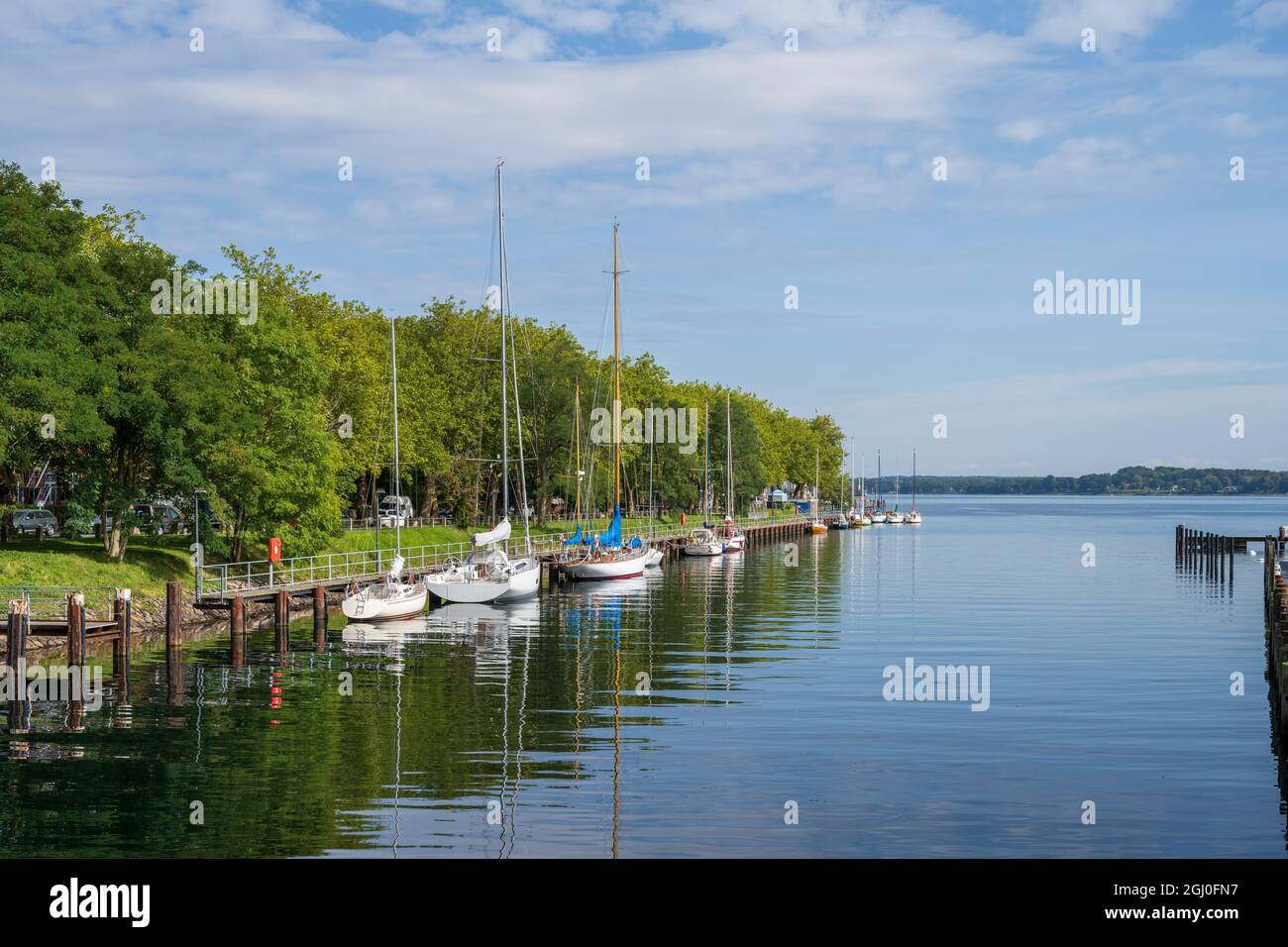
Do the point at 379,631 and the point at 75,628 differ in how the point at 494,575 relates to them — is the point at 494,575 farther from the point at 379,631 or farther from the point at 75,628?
the point at 75,628

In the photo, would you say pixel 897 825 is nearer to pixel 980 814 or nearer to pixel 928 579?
pixel 980 814

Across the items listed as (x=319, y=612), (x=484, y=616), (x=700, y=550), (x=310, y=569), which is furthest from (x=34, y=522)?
(x=700, y=550)

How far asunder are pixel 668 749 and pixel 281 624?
24.4m

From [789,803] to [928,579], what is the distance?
64.4m

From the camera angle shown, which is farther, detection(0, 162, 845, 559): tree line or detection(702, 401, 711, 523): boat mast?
detection(702, 401, 711, 523): boat mast

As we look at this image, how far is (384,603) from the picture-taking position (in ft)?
184

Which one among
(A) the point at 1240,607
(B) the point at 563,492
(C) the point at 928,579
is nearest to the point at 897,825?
(A) the point at 1240,607

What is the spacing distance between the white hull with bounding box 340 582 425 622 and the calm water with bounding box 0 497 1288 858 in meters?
1.78

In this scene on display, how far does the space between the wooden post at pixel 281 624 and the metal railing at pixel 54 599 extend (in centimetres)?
559

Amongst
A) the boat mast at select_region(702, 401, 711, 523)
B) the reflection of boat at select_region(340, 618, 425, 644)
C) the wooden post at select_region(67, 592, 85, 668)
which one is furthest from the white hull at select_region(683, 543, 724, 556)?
the wooden post at select_region(67, 592, 85, 668)

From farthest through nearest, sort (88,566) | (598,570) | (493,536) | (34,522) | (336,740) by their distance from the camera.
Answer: (598,570) → (34,522) → (493,536) → (88,566) → (336,740)

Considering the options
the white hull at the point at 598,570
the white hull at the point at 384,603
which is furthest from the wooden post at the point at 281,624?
the white hull at the point at 598,570

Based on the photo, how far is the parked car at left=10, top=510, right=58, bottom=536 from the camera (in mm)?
77125

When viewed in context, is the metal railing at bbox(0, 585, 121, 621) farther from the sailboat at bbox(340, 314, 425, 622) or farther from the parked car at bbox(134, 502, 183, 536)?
the parked car at bbox(134, 502, 183, 536)
